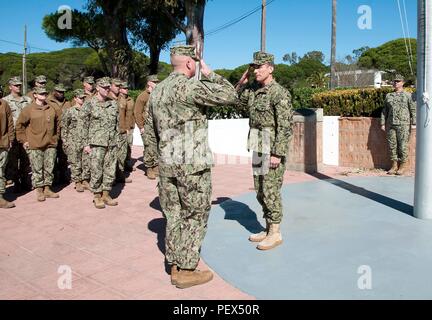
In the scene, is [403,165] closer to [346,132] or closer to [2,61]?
[346,132]

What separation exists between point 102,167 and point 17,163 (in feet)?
6.93

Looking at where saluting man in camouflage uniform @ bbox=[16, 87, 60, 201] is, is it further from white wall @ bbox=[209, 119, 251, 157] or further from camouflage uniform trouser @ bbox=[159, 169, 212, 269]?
white wall @ bbox=[209, 119, 251, 157]

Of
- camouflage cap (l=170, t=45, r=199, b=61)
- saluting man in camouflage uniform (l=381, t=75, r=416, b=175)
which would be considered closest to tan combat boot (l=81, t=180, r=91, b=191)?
camouflage cap (l=170, t=45, r=199, b=61)

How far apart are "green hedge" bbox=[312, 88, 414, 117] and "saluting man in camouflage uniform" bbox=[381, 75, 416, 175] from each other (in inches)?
27.2

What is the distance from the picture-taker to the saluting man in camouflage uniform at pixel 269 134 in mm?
4139

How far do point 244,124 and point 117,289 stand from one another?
9.05 metres

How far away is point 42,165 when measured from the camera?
6902mm

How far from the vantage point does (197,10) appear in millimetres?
16516

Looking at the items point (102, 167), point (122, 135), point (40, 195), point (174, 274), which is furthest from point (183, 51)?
point (122, 135)

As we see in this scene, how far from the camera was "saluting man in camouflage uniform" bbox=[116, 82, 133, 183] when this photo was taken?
26.2 ft

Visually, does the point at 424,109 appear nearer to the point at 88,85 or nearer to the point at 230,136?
the point at 88,85

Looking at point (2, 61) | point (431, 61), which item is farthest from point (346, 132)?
point (2, 61)

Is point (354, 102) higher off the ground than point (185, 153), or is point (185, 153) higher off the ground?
point (354, 102)

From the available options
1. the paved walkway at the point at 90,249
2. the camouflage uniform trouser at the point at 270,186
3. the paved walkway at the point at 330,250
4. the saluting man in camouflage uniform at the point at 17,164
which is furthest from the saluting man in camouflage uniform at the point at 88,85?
the camouflage uniform trouser at the point at 270,186
